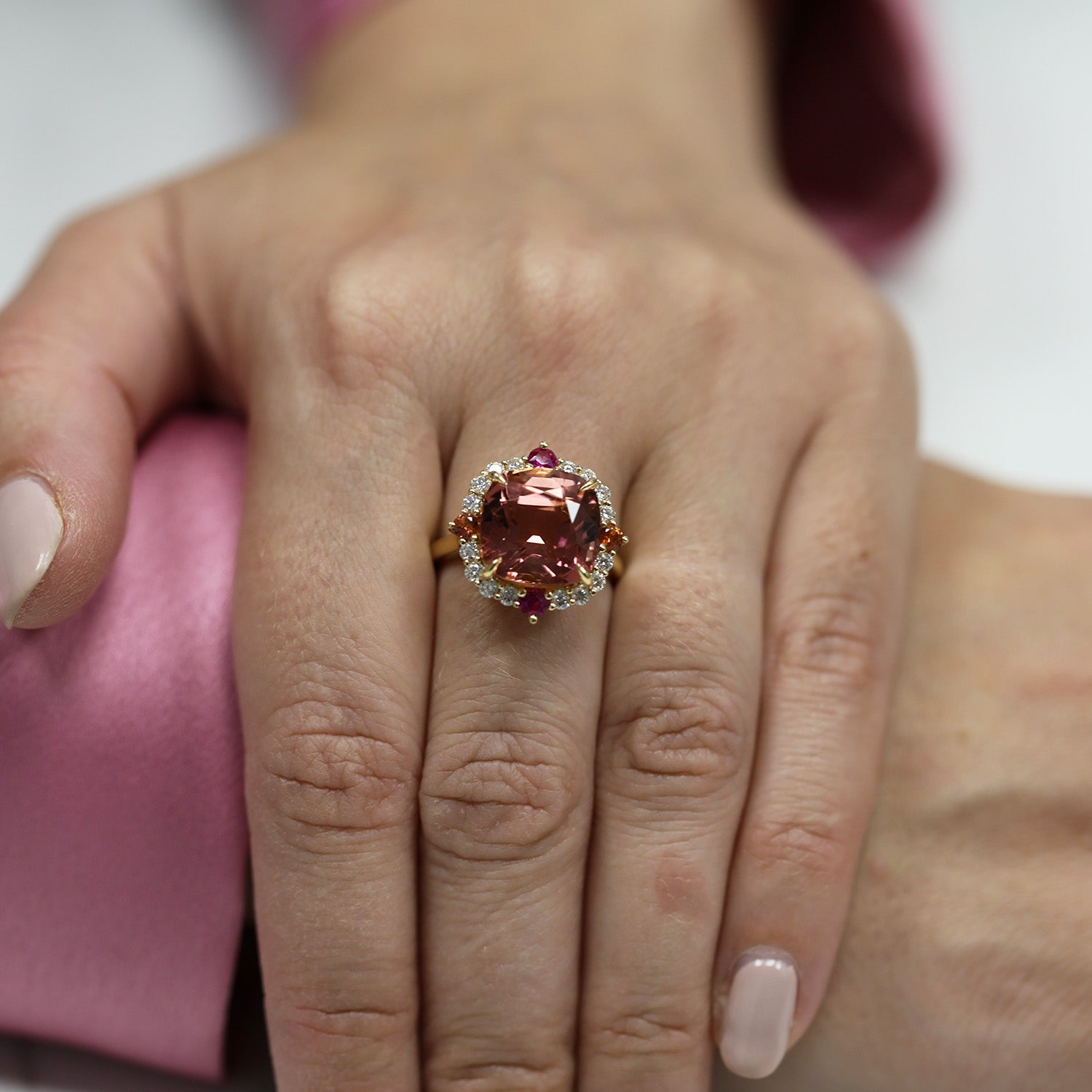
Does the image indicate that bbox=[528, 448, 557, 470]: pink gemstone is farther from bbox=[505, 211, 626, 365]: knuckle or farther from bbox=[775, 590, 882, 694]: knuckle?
bbox=[775, 590, 882, 694]: knuckle

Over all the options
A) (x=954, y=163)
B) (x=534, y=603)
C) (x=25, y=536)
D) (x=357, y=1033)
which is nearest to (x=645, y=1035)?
(x=357, y=1033)

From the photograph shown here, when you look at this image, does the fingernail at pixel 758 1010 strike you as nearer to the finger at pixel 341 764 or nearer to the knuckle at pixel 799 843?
the knuckle at pixel 799 843

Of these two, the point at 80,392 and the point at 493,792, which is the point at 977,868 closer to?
the point at 493,792

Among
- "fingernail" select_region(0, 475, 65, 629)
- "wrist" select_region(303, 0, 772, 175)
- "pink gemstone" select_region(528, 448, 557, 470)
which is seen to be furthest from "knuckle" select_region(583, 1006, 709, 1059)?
"wrist" select_region(303, 0, 772, 175)

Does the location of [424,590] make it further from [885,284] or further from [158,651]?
[885,284]

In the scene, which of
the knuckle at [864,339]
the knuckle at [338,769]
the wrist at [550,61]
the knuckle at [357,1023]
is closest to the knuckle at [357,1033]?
the knuckle at [357,1023]
